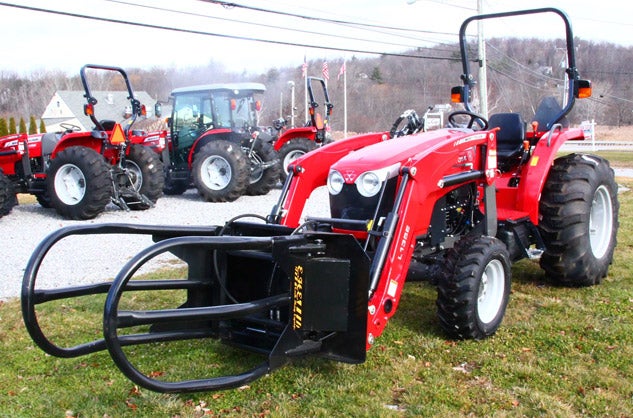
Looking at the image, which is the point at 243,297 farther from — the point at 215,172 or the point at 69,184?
the point at 215,172

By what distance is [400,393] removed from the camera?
3695 mm

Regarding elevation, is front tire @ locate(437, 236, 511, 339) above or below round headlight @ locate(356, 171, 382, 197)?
below

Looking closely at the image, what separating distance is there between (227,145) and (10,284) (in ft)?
22.1

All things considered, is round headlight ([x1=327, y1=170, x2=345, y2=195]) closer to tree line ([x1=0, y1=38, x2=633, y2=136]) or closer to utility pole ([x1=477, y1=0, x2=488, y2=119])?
utility pole ([x1=477, y1=0, x2=488, y2=119])

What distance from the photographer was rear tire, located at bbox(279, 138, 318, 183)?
15.3m

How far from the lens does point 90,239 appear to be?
8875 mm

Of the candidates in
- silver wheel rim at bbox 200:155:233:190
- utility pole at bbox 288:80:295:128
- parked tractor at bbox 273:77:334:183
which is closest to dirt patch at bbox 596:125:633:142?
utility pole at bbox 288:80:295:128

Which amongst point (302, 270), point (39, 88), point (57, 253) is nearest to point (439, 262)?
point (302, 270)

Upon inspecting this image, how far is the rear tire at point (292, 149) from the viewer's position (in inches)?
602

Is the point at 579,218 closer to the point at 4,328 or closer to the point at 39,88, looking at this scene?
the point at 4,328

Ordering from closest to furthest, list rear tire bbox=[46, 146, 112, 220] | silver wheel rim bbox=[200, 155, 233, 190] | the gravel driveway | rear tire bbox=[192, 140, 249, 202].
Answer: the gravel driveway
rear tire bbox=[46, 146, 112, 220]
rear tire bbox=[192, 140, 249, 202]
silver wheel rim bbox=[200, 155, 233, 190]

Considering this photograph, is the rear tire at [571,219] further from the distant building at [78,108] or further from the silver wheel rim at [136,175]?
the distant building at [78,108]

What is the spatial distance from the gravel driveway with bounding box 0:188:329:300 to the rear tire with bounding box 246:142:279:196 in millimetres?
253

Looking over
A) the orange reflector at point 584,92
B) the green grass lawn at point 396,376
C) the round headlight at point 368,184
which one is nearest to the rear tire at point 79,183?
the green grass lawn at point 396,376
